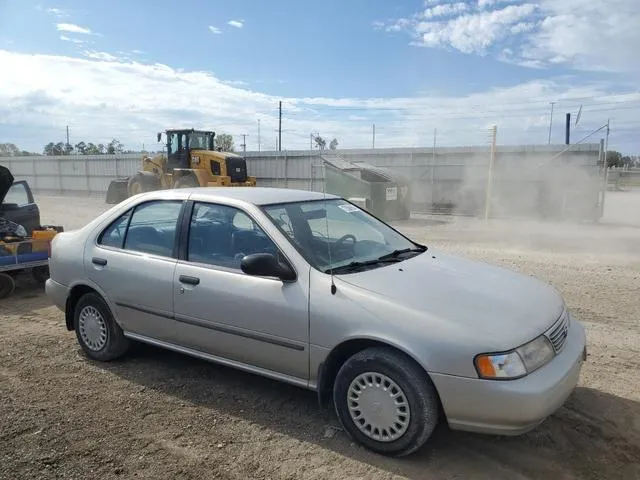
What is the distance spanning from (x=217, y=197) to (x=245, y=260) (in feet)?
3.00

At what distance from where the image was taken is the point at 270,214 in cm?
382

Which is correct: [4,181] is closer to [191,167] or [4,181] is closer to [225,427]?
[225,427]

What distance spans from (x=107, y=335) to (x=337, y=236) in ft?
7.29

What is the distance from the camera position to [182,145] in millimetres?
20047

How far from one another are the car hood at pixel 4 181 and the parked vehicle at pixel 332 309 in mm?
4100

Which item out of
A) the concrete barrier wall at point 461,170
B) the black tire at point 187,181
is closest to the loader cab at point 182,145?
the black tire at point 187,181

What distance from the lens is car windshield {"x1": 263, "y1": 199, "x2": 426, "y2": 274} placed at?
360cm

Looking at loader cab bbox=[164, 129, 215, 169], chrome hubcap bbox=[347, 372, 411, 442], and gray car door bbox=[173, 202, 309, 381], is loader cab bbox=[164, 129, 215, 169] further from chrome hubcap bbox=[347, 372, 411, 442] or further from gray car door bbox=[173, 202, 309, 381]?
chrome hubcap bbox=[347, 372, 411, 442]

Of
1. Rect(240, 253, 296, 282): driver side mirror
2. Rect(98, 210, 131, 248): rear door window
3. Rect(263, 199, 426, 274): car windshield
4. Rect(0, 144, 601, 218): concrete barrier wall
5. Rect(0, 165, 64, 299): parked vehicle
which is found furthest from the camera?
Rect(0, 144, 601, 218): concrete barrier wall

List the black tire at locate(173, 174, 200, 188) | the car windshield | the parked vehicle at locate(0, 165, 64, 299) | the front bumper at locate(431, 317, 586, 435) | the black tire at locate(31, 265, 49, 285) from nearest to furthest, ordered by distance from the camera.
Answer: the front bumper at locate(431, 317, 586, 435) → the car windshield → the parked vehicle at locate(0, 165, 64, 299) → the black tire at locate(31, 265, 49, 285) → the black tire at locate(173, 174, 200, 188)

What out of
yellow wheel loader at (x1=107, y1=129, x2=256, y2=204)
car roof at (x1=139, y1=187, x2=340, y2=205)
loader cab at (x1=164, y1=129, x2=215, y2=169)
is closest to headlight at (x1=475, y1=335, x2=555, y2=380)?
car roof at (x1=139, y1=187, x2=340, y2=205)

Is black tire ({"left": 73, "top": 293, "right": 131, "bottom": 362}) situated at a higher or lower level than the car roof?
lower

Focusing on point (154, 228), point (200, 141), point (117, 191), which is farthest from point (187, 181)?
point (154, 228)

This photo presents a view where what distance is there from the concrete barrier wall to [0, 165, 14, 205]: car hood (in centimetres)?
1384
